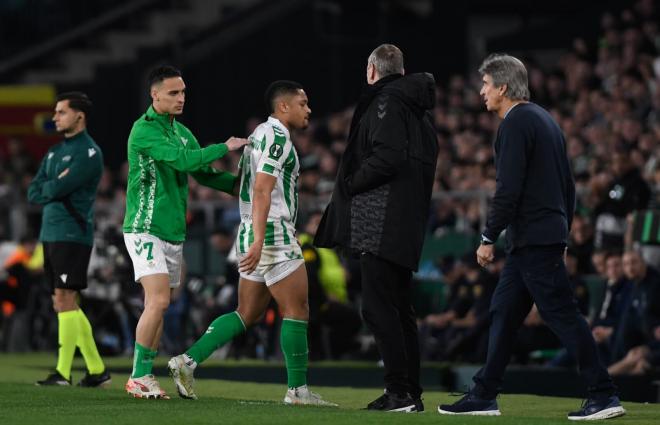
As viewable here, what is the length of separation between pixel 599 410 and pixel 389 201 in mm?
1778

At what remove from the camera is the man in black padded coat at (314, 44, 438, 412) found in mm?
9602

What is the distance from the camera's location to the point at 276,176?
10000mm

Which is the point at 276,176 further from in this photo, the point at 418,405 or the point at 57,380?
the point at 57,380

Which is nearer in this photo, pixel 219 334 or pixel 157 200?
pixel 219 334

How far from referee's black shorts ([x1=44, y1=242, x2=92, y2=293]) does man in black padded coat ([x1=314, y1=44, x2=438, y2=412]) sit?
10.9ft

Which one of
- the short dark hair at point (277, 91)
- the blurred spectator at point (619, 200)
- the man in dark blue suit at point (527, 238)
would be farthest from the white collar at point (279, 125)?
the blurred spectator at point (619, 200)

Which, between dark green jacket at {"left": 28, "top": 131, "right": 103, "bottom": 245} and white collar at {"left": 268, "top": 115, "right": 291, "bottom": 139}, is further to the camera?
dark green jacket at {"left": 28, "top": 131, "right": 103, "bottom": 245}

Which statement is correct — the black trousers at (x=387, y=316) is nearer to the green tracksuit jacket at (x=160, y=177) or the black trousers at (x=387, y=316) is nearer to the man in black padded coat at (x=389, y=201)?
the man in black padded coat at (x=389, y=201)

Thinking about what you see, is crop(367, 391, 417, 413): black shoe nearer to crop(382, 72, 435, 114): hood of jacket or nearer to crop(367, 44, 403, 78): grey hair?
crop(382, 72, 435, 114): hood of jacket

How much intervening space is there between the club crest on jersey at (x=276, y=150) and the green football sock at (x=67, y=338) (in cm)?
326

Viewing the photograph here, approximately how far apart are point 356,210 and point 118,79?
20.6 metres

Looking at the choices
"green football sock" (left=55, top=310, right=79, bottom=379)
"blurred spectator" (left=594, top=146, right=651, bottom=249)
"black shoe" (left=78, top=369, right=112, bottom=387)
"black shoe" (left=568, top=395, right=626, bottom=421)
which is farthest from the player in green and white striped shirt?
"blurred spectator" (left=594, top=146, right=651, bottom=249)

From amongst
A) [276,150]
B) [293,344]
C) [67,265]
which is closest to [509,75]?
[276,150]

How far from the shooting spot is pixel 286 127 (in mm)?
10258
